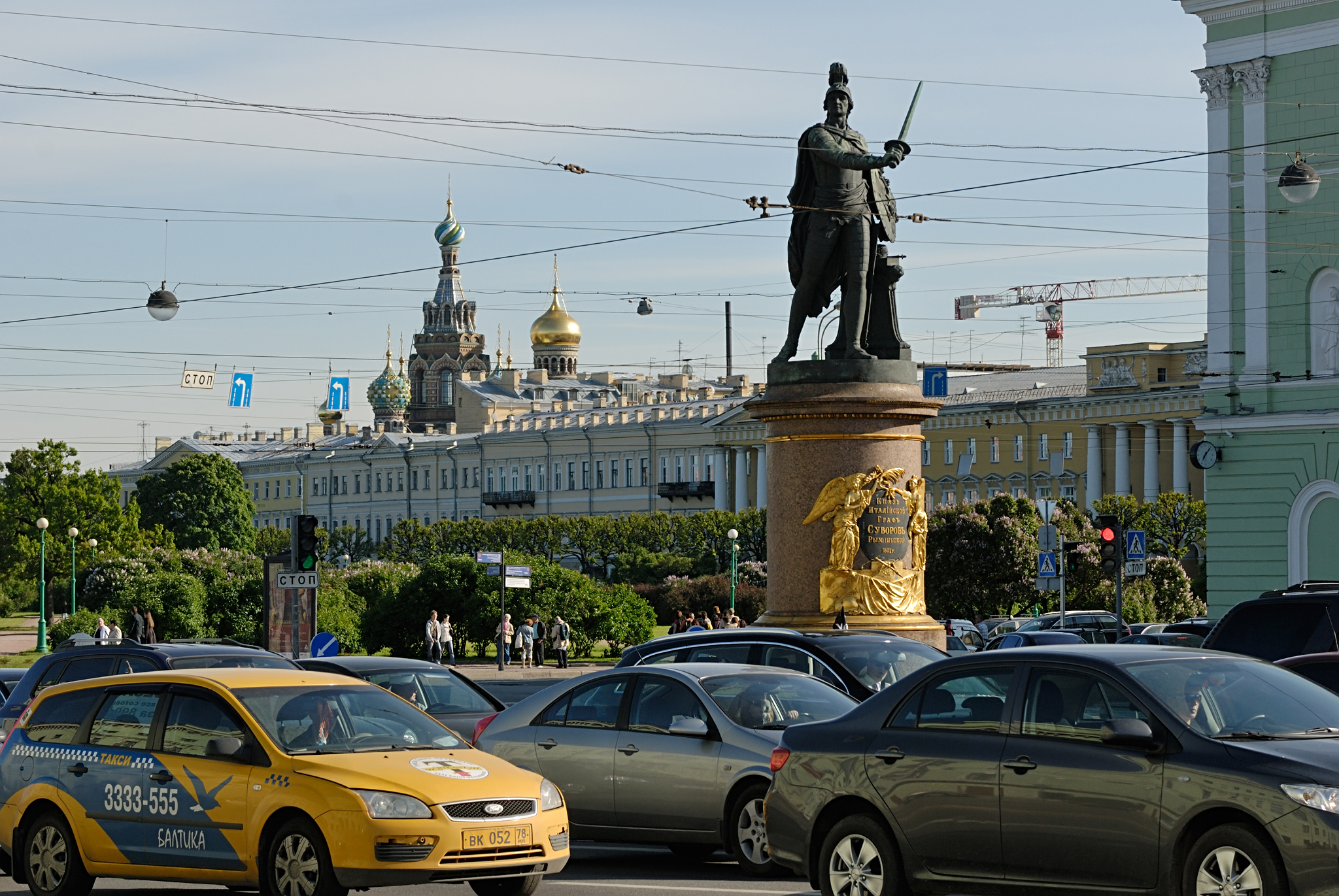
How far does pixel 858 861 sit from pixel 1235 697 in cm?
237

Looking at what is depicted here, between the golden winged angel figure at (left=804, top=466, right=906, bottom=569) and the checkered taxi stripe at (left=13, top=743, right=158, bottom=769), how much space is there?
12153mm

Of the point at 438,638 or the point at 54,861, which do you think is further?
the point at 438,638

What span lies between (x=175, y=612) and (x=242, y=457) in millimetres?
131528

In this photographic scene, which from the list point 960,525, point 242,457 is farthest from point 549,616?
point 242,457

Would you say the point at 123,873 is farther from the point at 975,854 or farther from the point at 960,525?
the point at 960,525

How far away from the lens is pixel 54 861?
13414 mm

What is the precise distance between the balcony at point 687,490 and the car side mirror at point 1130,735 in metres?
128

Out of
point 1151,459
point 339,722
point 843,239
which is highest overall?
point 843,239

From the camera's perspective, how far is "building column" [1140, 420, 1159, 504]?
108 m

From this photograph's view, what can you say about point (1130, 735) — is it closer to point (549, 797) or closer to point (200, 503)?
point (549, 797)

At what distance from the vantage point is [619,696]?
51.3 feet

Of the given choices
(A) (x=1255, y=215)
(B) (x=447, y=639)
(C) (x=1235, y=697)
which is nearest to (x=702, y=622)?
(B) (x=447, y=639)

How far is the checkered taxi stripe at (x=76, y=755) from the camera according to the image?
13148mm

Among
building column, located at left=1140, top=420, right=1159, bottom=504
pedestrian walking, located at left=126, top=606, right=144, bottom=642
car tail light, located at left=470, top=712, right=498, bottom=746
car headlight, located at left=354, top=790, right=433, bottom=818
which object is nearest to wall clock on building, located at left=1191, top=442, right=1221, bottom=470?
pedestrian walking, located at left=126, top=606, right=144, bottom=642
